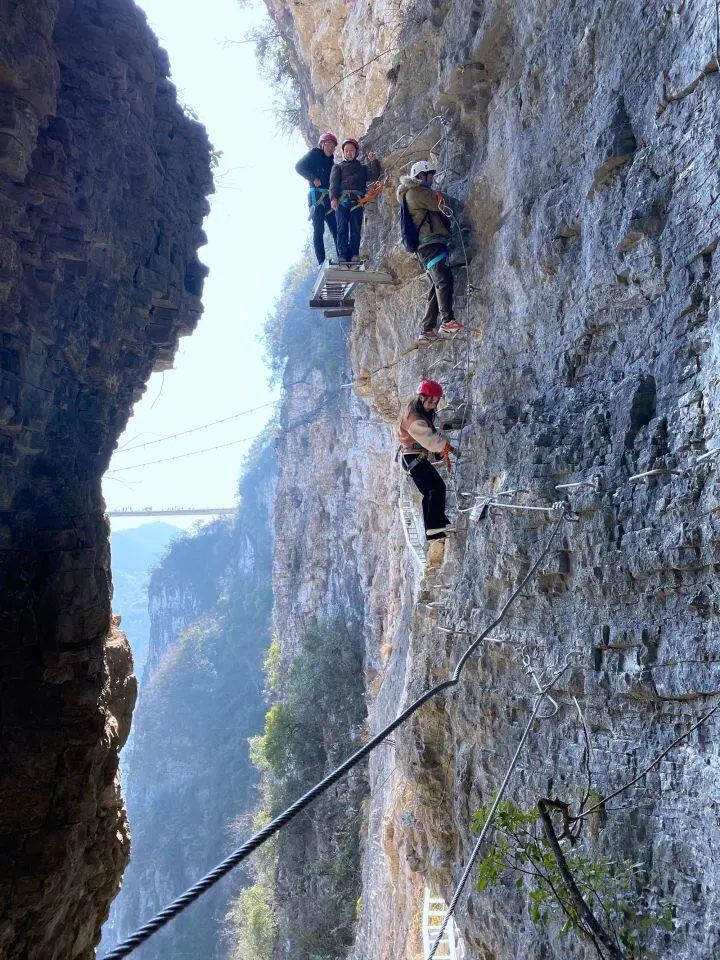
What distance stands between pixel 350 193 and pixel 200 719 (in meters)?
41.2

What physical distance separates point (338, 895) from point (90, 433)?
13.8m

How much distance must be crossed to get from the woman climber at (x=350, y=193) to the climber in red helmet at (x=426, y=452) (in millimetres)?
2513

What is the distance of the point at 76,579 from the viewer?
5.80m

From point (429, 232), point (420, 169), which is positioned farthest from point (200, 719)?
point (420, 169)

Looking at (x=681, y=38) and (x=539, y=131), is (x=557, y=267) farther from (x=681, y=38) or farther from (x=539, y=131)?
(x=681, y=38)

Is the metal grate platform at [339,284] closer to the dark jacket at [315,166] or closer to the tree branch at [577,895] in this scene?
the dark jacket at [315,166]

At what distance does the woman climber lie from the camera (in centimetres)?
734

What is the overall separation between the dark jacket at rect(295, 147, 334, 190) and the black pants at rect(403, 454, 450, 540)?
3.73 meters

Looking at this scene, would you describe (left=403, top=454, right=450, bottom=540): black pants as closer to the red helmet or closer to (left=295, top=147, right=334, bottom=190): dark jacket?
the red helmet

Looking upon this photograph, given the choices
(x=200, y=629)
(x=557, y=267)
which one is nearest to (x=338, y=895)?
(x=557, y=267)

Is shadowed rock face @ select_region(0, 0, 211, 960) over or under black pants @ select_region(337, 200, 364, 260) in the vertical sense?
under

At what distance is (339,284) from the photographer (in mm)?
8234

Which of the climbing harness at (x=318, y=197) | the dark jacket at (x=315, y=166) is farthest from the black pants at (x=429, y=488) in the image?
the dark jacket at (x=315, y=166)

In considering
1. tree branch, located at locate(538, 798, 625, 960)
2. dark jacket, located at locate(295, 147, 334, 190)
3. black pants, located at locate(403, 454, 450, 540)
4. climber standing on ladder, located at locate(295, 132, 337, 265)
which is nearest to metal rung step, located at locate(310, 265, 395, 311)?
climber standing on ladder, located at locate(295, 132, 337, 265)
